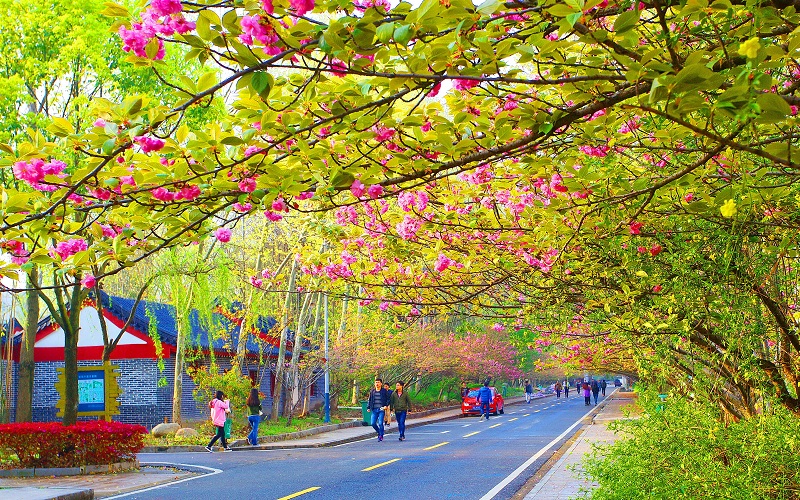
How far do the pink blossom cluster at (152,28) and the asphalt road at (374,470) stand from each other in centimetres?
933

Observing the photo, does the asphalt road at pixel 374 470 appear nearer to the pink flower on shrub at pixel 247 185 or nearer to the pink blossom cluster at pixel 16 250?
the pink blossom cluster at pixel 16 250

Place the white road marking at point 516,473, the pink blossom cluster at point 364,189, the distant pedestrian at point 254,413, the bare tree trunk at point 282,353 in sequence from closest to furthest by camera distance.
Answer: the pink blossom cluster at point 364,189 → the white road marking at point 516,473 → the distant pedestrian at point 254,413 → the bare tree trunk at point 282,353

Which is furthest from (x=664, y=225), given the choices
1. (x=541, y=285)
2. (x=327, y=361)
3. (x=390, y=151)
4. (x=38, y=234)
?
(x=327, y=361)

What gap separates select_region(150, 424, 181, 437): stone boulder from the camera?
26125 mm

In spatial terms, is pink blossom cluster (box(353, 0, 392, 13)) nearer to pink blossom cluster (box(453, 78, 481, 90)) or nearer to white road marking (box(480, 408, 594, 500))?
pink blossom cluster (box(453, 78, 481, 90))

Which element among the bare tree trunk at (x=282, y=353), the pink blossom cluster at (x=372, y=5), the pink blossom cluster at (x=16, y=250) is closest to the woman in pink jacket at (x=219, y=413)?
the bare tree trunk at (x=282, y=353)

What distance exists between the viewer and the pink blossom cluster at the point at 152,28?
339 centimetres

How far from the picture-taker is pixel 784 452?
6031 millimetres

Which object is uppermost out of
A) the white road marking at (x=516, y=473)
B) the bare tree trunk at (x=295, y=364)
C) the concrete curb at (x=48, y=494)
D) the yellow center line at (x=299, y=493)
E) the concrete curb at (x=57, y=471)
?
the bare tree trunk at (x=295, y=364)

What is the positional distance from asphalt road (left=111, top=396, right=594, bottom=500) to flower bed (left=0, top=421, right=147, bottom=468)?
6.54 feet

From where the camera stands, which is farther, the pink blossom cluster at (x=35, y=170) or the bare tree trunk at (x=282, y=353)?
the bare tree trunk at (x=282, y=353)

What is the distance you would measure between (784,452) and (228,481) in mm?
10327

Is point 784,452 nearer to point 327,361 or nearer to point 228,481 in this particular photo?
Answer: point 228,481

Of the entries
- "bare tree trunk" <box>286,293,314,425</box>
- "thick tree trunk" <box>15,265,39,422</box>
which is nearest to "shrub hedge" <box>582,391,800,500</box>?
"thick tree trunk" <box>15,265,39,422</box>
